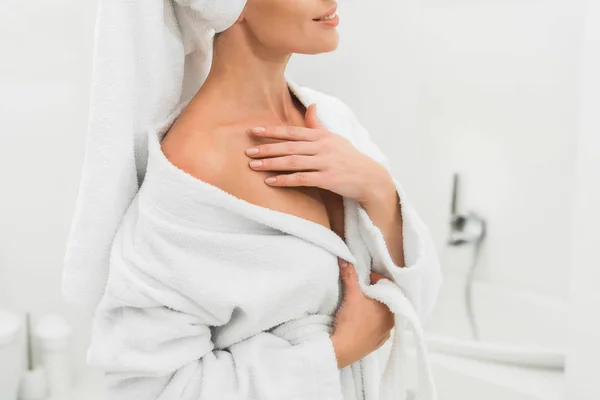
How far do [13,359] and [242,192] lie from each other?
3.05 ft

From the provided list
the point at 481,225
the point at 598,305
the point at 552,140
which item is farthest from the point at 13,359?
the point at 552,140

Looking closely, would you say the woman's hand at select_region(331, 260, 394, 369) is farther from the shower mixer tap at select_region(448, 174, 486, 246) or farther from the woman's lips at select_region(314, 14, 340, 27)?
the shower mixer tap at select_region(448, 174, 486, 246)

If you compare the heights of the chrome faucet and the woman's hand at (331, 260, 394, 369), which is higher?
the woman's hand at (331, 260, 394, 369)

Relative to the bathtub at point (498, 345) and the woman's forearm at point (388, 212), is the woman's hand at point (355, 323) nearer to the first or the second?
the woman's forearm at point (388, 212)

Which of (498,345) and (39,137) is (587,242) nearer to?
(498,345)

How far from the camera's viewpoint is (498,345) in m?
1.63

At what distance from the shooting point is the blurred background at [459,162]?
53.2 inches

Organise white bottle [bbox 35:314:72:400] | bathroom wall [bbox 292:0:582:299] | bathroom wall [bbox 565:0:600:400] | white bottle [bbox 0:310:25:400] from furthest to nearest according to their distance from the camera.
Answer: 1. bathroom wall [bbox 292:0:582:299]
2. white bottle [bbox 35:314:72:400]
3. white bottle [bbox 0:310:25:400]
4. bathroom wall [bbox 565:0:600:400]

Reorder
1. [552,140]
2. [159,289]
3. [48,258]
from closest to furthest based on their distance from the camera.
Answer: [159,289], [48,258], [552,140]

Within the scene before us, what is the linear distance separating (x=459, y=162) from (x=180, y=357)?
1440 millimetres

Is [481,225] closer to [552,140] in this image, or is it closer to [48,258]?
[552,140]

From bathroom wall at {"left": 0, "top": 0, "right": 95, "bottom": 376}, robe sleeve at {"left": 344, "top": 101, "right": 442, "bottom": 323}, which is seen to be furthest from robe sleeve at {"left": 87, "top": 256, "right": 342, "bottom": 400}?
bathroom wall at {"left": 0, "top": 0, "right": 95, "bottom": 376}

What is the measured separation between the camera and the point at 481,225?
1907 millimetres

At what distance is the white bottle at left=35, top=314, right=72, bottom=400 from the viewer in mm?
1417
